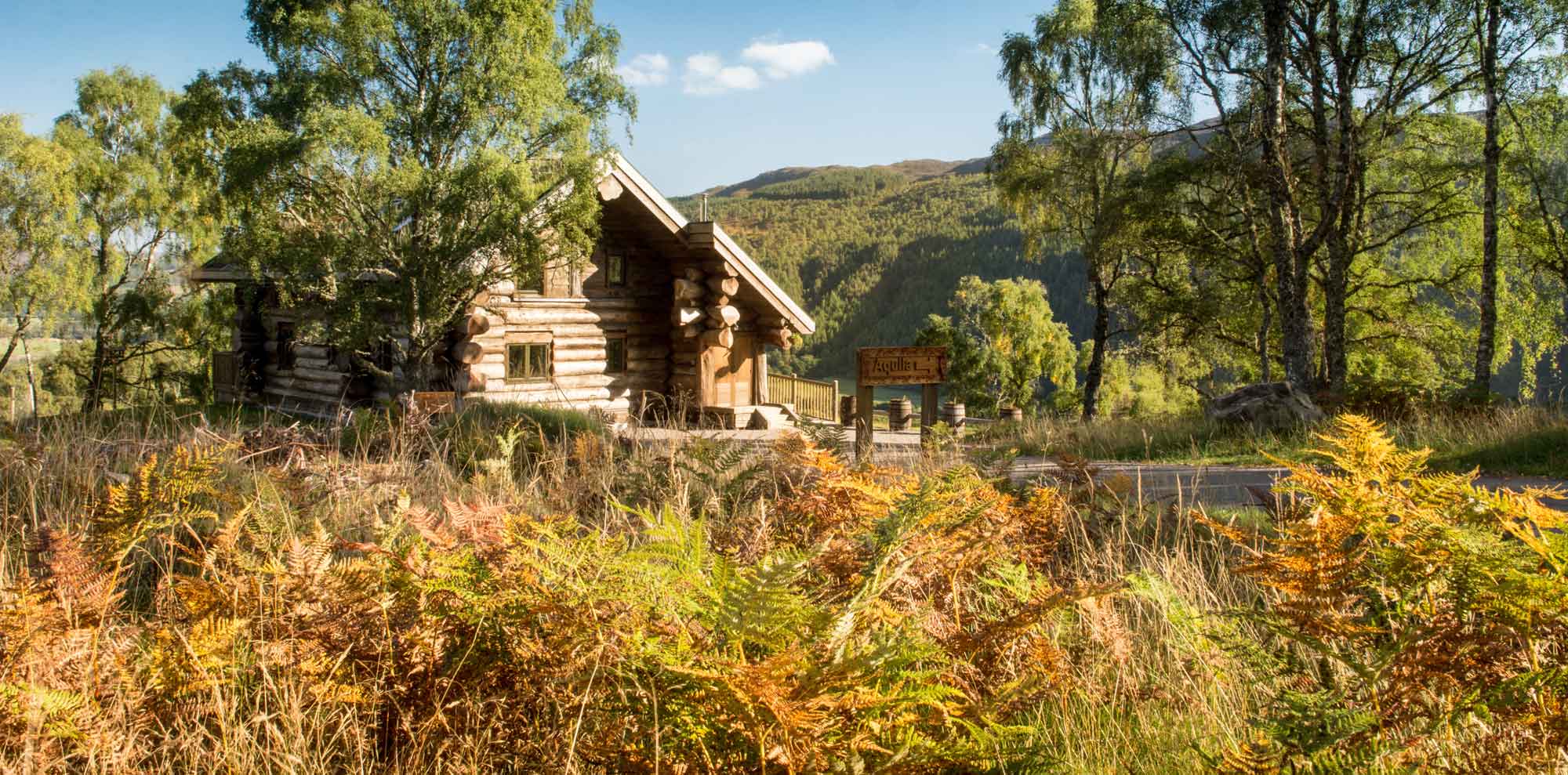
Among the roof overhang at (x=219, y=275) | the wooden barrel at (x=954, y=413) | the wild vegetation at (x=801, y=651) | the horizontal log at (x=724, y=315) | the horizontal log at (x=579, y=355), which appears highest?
the roof overhang at (x=219, y=275)

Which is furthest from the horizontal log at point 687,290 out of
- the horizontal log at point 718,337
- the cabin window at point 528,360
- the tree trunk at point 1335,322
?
the tree trunk at point 1335,322

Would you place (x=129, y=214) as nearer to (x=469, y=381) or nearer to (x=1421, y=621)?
(x=469, y=381)

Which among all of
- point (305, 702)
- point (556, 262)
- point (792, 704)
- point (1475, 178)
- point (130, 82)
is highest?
point (130, 82)

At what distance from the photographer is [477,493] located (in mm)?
3918

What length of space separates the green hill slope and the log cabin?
3220 inches

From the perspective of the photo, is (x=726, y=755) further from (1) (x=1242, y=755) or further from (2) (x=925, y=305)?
(2) (x=925, y=305)

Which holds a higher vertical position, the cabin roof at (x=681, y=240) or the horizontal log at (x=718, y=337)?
the cabin roof at (x=681, y=240)

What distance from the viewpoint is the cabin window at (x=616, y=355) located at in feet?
63.1

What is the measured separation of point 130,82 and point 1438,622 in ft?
127

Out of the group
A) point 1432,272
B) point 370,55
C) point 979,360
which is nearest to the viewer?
point 370,55

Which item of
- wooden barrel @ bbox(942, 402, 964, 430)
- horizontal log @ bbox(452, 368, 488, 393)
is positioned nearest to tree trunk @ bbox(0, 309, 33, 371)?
horizontal log @ bbox(452, 368, 488, 393)

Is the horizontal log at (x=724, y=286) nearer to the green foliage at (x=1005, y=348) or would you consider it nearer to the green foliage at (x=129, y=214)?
the green foliage at (x=129, y=214)

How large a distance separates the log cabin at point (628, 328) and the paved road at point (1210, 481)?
8698mm

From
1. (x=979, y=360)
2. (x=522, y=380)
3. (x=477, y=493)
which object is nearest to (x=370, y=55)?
(x=522, y=380)
